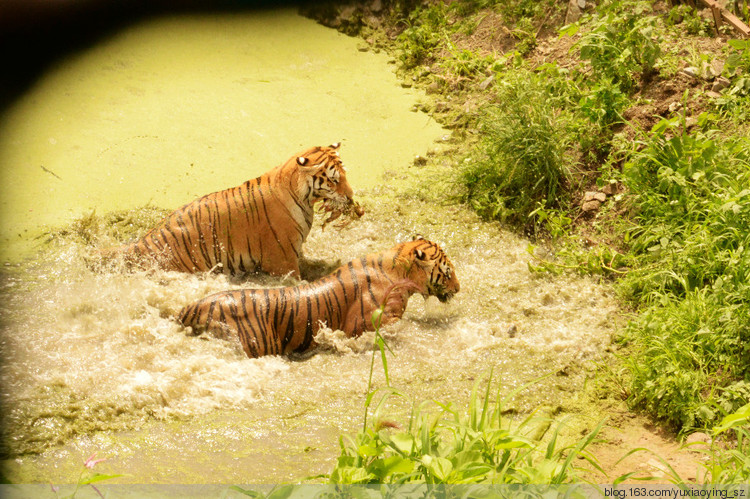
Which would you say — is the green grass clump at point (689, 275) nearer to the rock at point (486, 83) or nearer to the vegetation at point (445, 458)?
the vegetation at point (445, 458)

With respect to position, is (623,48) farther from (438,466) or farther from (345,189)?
(438,466)

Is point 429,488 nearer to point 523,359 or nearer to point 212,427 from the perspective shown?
point 212,427

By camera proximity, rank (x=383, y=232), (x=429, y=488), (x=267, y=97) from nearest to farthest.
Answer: (x=429, y=488), (x=383, y=232), (x=267, y=97)

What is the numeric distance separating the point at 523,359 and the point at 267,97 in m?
3.67

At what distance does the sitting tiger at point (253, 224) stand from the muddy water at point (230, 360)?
0.43ft

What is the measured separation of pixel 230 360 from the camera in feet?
14.0

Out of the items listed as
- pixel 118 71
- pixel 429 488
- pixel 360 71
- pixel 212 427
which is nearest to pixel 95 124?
pixel 118 71

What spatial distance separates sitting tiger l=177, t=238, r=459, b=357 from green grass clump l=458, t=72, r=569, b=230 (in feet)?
3.90

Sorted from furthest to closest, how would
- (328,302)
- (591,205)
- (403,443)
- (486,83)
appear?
(486,83) → (591,205) → (328,302) → (403,443)

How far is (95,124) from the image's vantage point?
21.6ft

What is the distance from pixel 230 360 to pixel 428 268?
122 centimetres

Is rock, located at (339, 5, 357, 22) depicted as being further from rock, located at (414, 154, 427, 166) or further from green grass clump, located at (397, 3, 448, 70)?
rock, located at (414, 154, 427, 166)

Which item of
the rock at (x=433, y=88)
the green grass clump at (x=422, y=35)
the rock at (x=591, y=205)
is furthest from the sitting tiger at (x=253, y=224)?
the green grass clump at (x=422, y=35)

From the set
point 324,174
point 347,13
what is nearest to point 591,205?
point 324,174
